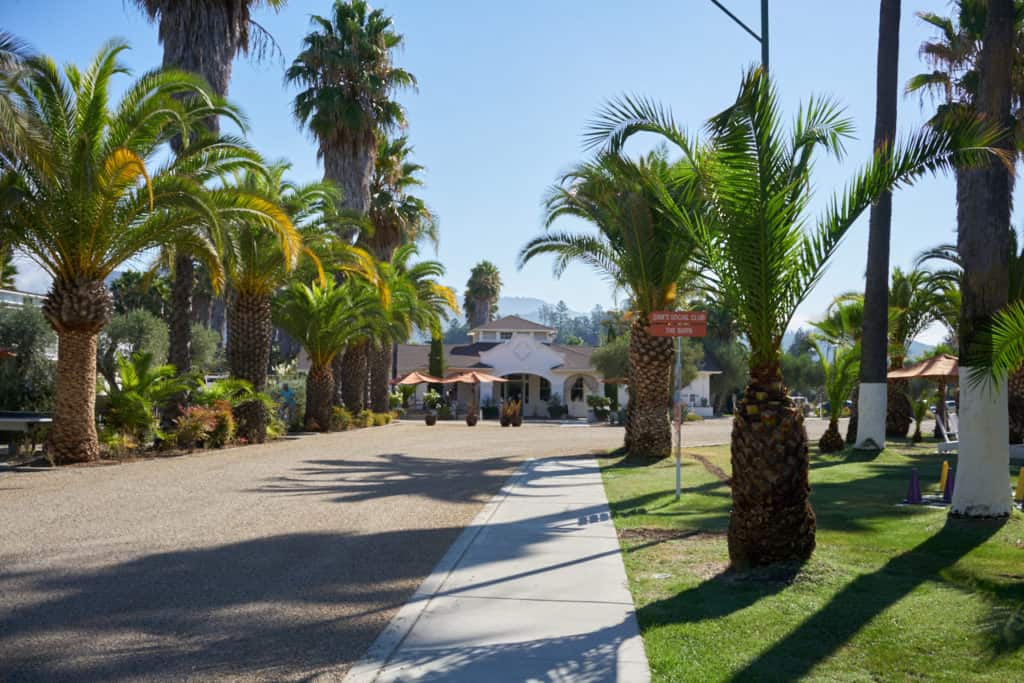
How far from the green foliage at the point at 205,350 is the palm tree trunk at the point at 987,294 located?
108 ft

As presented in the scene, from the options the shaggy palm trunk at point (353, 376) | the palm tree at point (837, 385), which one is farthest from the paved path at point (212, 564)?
the shaggy palm trunk at point (353, 376)

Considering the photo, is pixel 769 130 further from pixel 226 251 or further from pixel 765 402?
pixel 226 251

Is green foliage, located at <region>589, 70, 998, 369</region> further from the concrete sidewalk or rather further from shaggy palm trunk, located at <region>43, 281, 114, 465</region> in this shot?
shaggy palm trunk, located at <region>43, 281, 114, 465</region>

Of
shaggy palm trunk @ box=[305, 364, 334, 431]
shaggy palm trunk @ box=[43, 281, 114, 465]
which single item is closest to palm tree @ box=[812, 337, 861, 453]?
shaggy palm trunk @ box=[305, 364, 334, 431]

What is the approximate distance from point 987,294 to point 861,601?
16.8ft

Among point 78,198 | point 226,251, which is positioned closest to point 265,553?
point 78,198

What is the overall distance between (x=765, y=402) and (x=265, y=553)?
5023mm

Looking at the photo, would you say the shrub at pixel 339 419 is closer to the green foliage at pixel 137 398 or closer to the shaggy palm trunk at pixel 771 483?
the green foliage at pixel 137 398

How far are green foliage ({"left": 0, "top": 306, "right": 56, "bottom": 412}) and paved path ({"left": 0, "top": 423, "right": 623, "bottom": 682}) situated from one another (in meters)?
12.7

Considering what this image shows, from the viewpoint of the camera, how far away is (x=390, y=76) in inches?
1307

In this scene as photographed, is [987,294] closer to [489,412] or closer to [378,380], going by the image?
[378,380]

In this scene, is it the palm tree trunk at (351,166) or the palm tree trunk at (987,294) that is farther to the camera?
the palm tree trunk at (351,166)

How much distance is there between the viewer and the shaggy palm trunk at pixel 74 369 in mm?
15586

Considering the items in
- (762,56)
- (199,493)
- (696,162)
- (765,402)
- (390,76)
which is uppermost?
(390,76)
